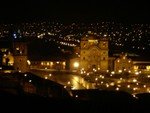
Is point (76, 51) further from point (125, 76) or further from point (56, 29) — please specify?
point (56, 29)

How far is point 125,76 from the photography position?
2803 cm

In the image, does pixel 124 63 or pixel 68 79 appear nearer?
pixel 68 79

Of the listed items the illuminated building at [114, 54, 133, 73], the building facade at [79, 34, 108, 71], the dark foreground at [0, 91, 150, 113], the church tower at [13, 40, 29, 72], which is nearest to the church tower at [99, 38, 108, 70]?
the building facade at [79, 34, 108, 71]

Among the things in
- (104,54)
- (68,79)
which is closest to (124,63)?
(104,54)

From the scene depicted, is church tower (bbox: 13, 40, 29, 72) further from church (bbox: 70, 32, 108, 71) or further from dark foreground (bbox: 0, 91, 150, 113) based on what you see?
dark foreground (bbox: 0, 91, 150, 113)

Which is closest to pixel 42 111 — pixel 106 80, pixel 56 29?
pixel 106 80

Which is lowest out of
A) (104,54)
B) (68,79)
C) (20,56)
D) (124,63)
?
(68,79)

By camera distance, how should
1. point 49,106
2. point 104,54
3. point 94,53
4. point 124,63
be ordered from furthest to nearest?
point 104,54
point 94,53
point 124,63
point 49,106

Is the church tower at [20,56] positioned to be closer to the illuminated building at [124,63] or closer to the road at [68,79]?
the road at [68,79]

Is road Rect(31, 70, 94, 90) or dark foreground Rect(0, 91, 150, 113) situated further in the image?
road Rect(31, 70, 94, 90)

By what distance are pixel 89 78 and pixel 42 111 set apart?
17.0 metres

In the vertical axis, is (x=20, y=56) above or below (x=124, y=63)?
above

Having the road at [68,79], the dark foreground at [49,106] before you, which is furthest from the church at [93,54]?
the dark foreground at [49,106]

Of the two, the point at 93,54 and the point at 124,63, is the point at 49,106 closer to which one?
the point at 124,63
